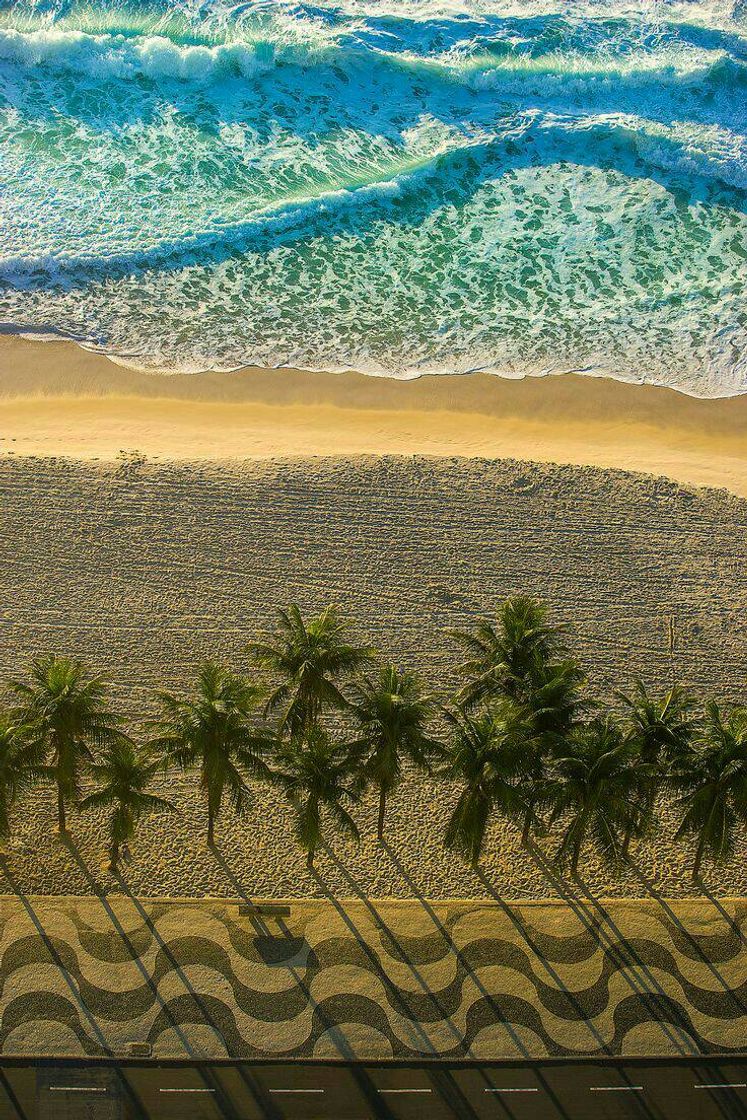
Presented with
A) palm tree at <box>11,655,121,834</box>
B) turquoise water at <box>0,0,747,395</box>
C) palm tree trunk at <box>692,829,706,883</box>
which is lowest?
palm tree trunk at <box>692,829,706,883</box>

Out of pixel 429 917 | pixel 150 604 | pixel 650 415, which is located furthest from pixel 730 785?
pixel 650 415

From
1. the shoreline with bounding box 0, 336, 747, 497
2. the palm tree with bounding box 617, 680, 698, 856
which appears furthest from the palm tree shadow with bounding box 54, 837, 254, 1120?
the shoreline with bounding box 0, 336, 747, 497

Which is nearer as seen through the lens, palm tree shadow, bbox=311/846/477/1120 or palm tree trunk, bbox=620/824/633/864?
palm tree shadow, bbox=311/846/477/1120

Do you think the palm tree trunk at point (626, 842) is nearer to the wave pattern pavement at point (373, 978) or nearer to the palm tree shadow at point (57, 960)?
the wave pattern pavement at point (373, 978)

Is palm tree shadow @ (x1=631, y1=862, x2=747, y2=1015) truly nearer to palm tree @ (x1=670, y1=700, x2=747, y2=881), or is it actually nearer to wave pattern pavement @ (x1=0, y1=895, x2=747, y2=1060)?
wave pattern pavement @ (x1=0, y1=895, x2=747, y2=1060)

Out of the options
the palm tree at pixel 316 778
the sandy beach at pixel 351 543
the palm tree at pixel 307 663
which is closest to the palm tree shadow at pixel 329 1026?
the sandy beach at pixel 351 543

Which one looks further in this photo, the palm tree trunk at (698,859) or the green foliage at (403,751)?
the palm tree trunk at (698,859)

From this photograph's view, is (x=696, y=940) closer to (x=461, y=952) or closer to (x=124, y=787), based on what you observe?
(x=461, y=952)
